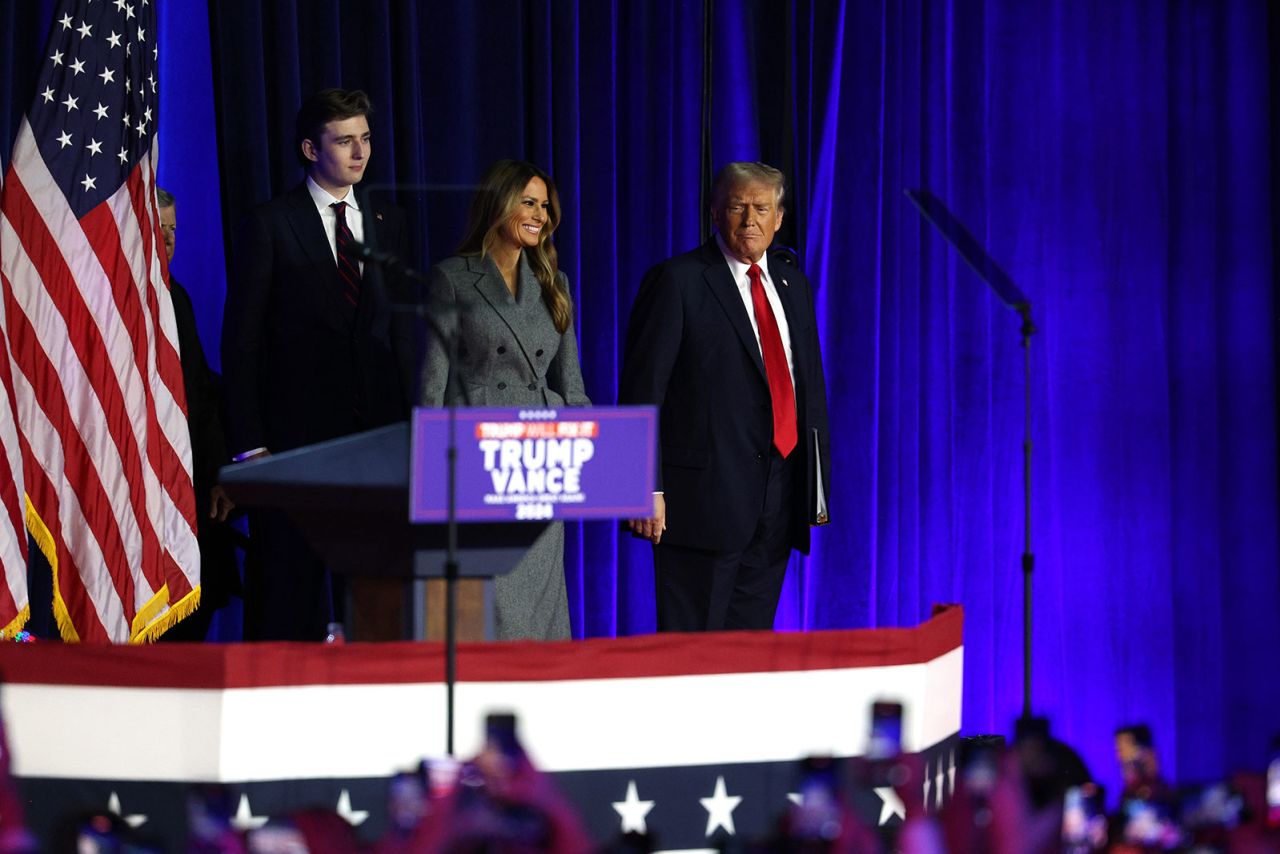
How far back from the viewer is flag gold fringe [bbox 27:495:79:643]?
12.8ft

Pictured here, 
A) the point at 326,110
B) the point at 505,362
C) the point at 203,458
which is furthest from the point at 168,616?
the point at 326,110

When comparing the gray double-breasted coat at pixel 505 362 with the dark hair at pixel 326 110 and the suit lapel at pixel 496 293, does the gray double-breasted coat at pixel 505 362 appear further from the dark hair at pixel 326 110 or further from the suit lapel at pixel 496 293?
the dark hair at pixel 326 110

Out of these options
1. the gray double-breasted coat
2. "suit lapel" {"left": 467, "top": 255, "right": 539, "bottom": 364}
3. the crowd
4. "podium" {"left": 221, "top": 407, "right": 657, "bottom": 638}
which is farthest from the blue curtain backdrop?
the crowd

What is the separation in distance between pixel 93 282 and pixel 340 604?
1064 millimetres

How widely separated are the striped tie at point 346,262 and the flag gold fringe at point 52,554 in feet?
2.74

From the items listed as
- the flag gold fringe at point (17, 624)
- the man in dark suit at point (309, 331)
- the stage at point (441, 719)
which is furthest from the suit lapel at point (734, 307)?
the flag gold fringe at point (17, 624)

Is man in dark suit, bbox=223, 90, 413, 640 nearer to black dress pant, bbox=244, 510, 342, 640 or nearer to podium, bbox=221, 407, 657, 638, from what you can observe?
black dress pant, bbox=244, 510, 342, 640

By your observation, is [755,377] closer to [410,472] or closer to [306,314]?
[306,314]

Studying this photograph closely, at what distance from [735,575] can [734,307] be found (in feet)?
1.95

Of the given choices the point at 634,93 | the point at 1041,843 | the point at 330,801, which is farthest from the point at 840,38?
the point at 1041,843

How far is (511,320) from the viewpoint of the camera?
361 cm

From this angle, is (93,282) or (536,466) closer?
(536,466)

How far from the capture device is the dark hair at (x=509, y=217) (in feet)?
11.7

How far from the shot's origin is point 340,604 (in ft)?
A: 14.9
